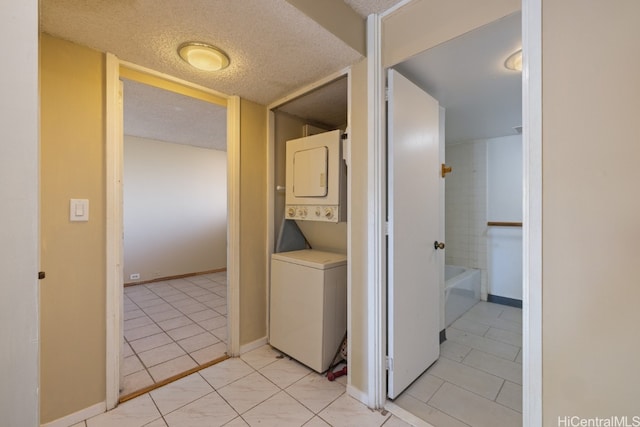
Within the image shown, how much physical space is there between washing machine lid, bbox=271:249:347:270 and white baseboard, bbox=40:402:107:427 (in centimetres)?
133

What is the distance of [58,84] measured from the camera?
1.39 meters

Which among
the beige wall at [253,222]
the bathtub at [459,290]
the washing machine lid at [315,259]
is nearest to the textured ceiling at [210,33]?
the beige wall at [253,222]

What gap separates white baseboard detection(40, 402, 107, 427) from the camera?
1.36 meters

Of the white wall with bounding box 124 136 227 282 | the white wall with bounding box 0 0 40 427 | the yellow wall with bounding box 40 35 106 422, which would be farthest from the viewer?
the white wall with bounding box 124 136 227 282

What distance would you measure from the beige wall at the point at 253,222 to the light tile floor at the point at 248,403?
40 centimetres

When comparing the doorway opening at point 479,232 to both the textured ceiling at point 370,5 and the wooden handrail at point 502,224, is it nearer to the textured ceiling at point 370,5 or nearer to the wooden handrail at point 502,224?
the wooden handrail at point 502,224

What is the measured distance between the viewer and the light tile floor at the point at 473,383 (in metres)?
1.47

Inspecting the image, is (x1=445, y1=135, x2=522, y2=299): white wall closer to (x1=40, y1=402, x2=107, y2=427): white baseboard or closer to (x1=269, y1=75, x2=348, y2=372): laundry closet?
(x1=269, y1=75, x2=348, y2=372): laundry closet

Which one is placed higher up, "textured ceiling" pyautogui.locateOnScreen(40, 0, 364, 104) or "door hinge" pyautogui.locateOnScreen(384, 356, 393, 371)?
"textured ceiling" pyautogui.locateOnScreen(40, 0, 364, 104)

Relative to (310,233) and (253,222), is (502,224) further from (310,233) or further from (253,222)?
(253,222)

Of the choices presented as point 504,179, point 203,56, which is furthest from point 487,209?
point 203,56

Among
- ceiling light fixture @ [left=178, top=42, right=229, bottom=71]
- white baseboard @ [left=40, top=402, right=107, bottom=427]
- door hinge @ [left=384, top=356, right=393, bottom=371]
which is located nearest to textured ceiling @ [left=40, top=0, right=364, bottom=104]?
ceiling light fixture @ [left=178, top=42, right=229, bottom=71]

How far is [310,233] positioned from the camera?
2377 millimetres

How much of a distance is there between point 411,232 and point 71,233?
1964mm
